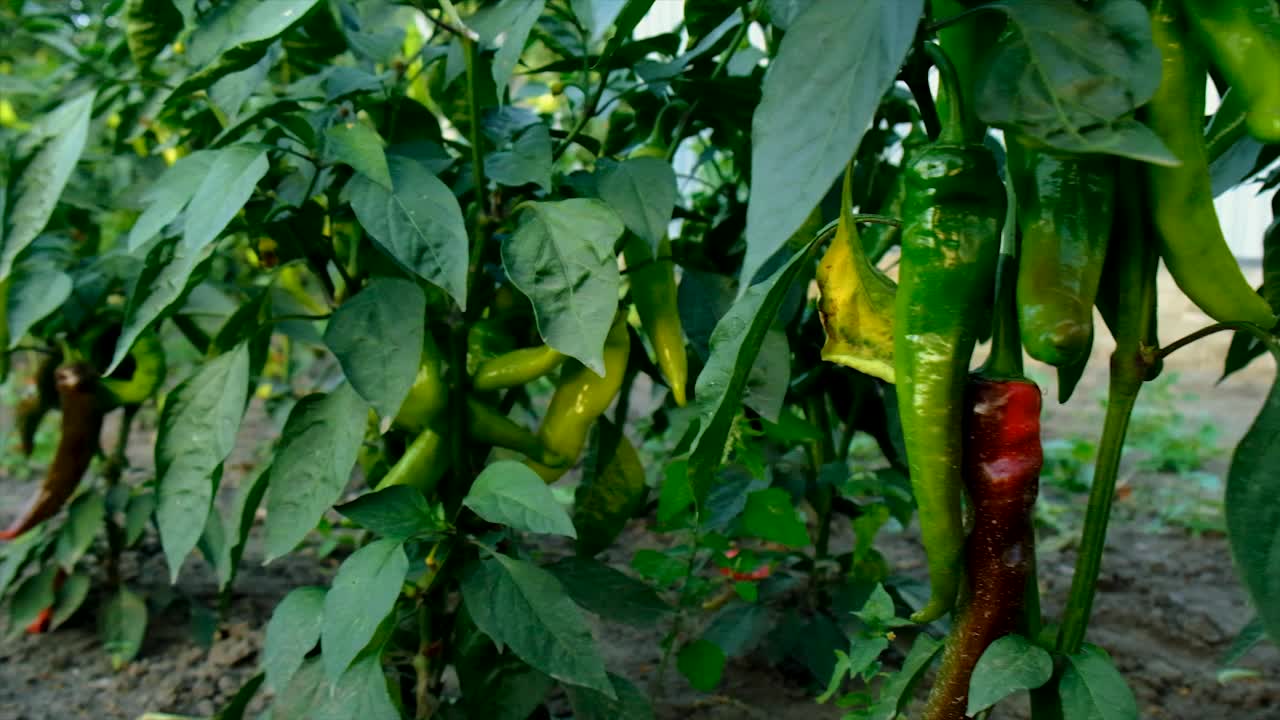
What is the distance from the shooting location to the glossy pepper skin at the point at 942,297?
0.80 metres

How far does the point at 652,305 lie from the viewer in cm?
128

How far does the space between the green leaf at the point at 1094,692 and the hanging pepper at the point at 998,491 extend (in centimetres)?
6

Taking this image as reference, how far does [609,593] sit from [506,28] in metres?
0.61

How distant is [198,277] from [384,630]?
0.43m

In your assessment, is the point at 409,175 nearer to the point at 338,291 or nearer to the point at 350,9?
the point at 338,291

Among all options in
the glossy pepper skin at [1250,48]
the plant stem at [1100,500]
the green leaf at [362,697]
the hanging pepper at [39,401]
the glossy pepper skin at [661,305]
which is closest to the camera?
the glossy pepper skin at [1250,48]

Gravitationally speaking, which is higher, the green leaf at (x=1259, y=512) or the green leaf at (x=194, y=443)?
the green leaf at (x=1259, y=512)

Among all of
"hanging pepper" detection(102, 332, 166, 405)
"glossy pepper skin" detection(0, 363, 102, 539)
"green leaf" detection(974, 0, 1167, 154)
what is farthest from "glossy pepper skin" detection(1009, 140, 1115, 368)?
"glossy pepper skin" detection(0, 363, 102, 539)

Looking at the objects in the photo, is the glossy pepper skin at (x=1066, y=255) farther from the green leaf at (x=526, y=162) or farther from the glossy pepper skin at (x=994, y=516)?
the green leaf at (x=526, y=162)

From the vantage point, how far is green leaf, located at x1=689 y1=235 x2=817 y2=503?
0.91 meters

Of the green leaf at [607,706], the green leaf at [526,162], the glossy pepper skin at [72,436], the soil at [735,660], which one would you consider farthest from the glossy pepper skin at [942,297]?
the glossy pepper skin at [72,436]

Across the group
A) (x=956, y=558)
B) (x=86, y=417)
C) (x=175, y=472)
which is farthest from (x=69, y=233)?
(x=956, y=558)

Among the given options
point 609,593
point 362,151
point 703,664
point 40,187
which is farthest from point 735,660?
point 40,187

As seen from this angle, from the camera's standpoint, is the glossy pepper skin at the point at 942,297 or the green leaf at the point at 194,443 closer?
the glossy pepper skin at the point at 942,297
